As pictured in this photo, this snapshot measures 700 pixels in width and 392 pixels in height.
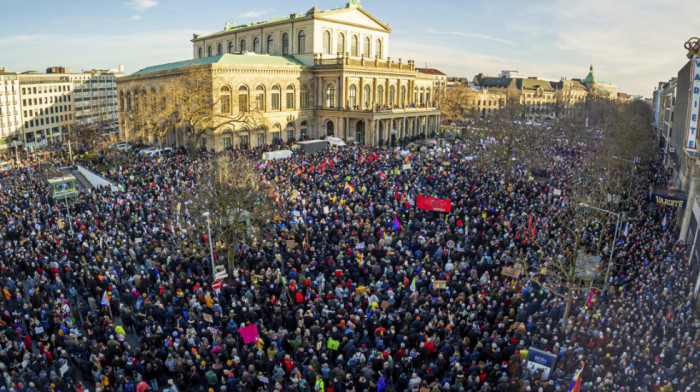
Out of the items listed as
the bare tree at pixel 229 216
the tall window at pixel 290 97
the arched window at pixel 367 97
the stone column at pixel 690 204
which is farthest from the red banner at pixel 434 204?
the arched window at pixel 367 97

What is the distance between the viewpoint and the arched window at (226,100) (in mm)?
47531

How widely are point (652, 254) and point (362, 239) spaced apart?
13.4m

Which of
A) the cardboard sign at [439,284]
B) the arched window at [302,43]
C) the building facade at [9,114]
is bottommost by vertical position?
the cardboard sign at [439,284]

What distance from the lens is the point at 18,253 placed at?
20.8m

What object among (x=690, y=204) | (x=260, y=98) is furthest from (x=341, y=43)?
(x=690, y=204)

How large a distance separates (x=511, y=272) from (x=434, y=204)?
27.0 feet

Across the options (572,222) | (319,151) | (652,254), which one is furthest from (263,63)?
(652,254)

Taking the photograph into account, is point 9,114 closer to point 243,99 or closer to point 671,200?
point 243,99

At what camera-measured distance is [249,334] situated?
1440 cm

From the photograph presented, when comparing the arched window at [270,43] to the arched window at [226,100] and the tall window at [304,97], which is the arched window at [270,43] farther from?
the arched window at [226,100]

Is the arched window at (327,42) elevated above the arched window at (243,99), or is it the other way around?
the arched window at (327,42)

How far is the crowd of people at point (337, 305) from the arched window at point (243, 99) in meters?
23.2

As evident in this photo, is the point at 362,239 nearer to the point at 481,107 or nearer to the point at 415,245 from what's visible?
the point at 415,245

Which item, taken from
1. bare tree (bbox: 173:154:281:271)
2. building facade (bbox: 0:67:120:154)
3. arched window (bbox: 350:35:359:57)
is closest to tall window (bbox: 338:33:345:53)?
arched window (bbox: 350:35:359:57)
